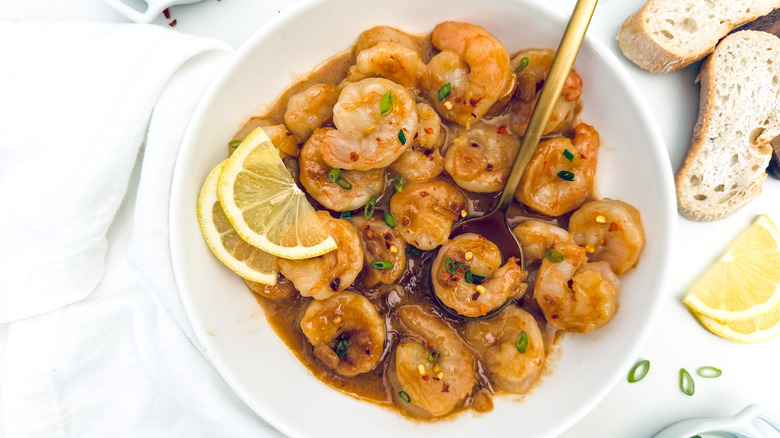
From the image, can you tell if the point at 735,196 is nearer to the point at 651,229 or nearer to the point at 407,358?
the point at 651,229

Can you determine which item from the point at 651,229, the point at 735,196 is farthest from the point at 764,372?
the point at 651,229

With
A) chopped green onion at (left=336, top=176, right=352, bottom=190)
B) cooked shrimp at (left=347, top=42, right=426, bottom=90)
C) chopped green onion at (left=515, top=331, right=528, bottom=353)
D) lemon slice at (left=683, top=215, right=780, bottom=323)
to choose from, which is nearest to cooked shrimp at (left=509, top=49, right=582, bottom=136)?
cooked shrimp at (left=347, top=42, right=426, bottom=90)

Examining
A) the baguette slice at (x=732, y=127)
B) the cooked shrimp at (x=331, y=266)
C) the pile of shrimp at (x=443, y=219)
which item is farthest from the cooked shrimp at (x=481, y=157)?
the baguette slice at (x=732, y=127)

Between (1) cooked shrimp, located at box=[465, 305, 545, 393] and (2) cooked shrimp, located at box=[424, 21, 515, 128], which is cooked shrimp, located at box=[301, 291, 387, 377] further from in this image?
(2) cooked shrimp, located at box=[424, 21, 515, 128]

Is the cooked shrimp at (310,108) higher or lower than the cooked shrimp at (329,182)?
Answer: higher

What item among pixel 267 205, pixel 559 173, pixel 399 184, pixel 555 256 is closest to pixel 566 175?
pixel 559 173

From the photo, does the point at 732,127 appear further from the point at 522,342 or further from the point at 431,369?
the point at 431,369

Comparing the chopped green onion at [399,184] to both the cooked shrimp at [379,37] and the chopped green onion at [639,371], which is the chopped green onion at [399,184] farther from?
the chopped green onion at [639,371]
